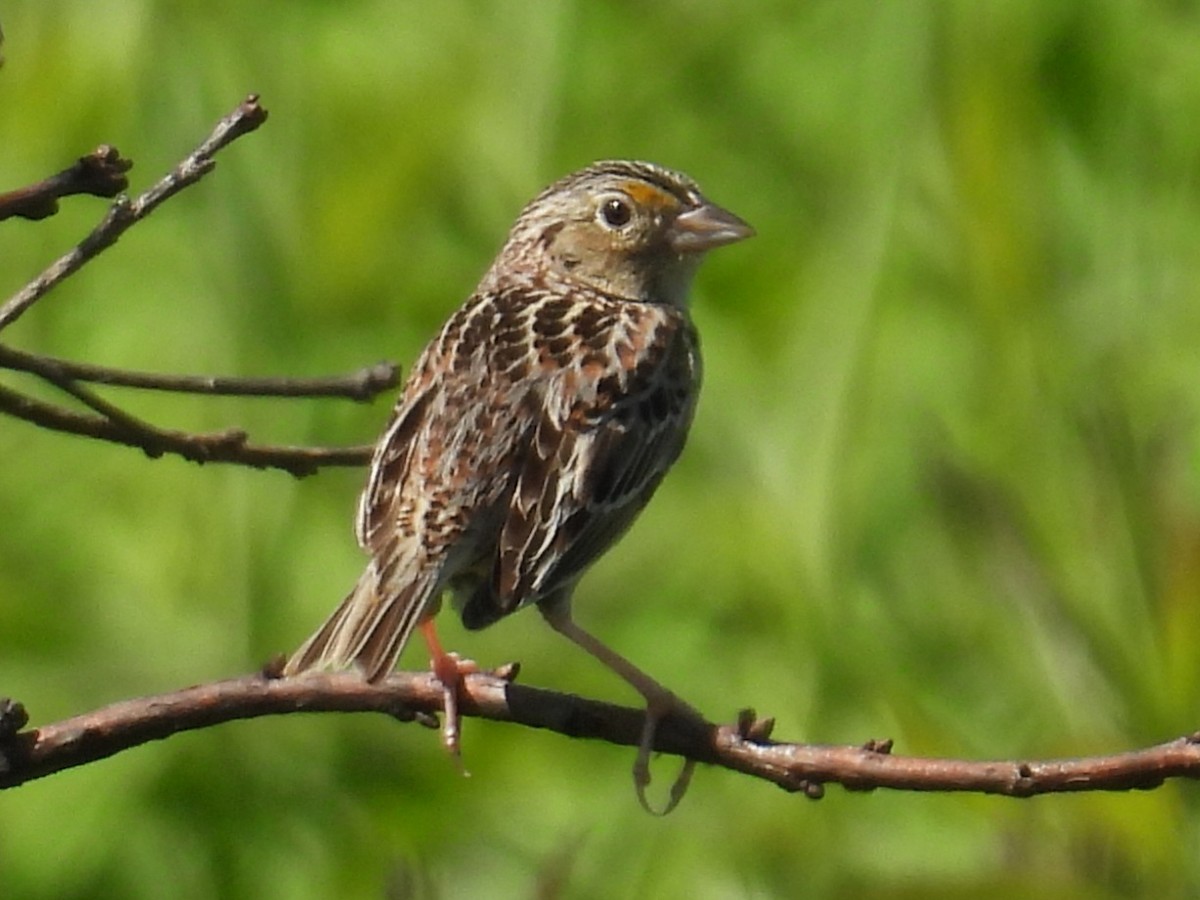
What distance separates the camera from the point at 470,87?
563 cm

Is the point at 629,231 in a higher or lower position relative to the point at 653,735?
higher

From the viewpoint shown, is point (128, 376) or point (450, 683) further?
point (450, 683)

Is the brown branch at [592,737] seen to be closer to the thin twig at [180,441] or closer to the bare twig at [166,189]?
the thin twig at [180,441]

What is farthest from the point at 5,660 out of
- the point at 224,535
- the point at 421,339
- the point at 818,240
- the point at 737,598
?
the point at 818,240

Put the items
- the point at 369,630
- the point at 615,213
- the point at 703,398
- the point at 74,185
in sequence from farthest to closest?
the point at 703,398
the point at 615,213
the point at 369,630
the point at 74,185

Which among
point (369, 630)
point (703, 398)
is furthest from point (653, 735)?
point (703, 398)

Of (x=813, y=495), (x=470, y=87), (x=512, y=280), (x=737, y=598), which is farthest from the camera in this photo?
(x=470, y=87)

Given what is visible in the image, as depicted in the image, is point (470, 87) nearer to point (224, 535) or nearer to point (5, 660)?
point (224, 535)

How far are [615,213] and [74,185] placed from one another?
205 cm

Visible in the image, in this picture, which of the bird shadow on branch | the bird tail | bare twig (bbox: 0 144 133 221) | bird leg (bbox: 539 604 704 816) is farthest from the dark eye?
bare twig (bbox: 0 144 133 221)

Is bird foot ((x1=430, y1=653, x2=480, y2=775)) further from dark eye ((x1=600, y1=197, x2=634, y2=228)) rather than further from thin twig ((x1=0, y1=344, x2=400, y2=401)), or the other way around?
dark eye ((x1=600, y1=197, x2=634, y2=228))

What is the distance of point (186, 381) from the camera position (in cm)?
262

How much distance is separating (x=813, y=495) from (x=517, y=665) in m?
1.77

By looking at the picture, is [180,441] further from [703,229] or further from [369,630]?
[703,229]
